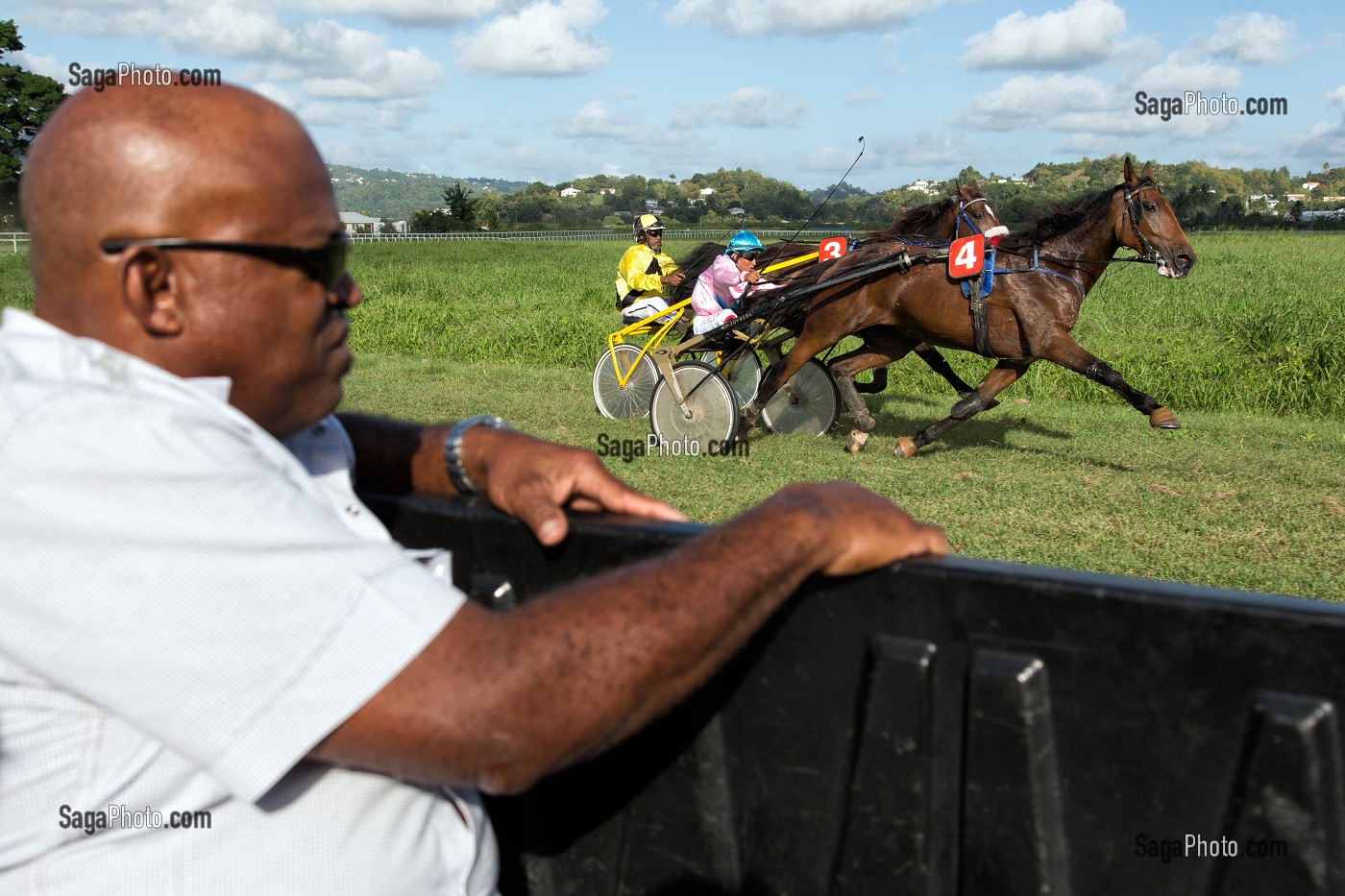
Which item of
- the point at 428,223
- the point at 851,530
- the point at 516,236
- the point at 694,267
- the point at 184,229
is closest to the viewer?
the point at 184,229

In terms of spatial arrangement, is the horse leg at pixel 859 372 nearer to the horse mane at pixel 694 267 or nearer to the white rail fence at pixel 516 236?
the horse mane at pixel 694 267

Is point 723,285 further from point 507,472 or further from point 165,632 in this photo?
point 165,632

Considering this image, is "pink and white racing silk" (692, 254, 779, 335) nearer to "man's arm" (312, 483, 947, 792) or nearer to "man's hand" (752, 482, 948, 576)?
"man's hand" (752, 482, 948, 576)

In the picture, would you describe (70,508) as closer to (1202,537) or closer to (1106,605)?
(1106,605)

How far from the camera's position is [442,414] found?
36.1ft

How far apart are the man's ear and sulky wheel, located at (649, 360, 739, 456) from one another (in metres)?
8.37

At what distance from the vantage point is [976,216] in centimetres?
951

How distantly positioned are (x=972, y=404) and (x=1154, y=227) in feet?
6.80

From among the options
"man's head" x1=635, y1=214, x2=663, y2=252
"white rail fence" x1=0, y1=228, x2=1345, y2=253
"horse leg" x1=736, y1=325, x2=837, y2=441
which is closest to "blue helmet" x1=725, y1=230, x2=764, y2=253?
"horse leg" x1=736, y1=325, x2=837, y2=441

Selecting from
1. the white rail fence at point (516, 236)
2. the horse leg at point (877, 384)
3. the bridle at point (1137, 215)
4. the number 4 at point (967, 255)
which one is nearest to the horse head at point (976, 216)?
the number 4 at point (967, 255)

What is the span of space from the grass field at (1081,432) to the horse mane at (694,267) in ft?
4.45

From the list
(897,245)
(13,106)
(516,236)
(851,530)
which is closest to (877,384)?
(897,245)

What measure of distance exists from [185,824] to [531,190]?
386 feet

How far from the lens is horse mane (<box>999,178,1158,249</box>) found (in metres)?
9.39
